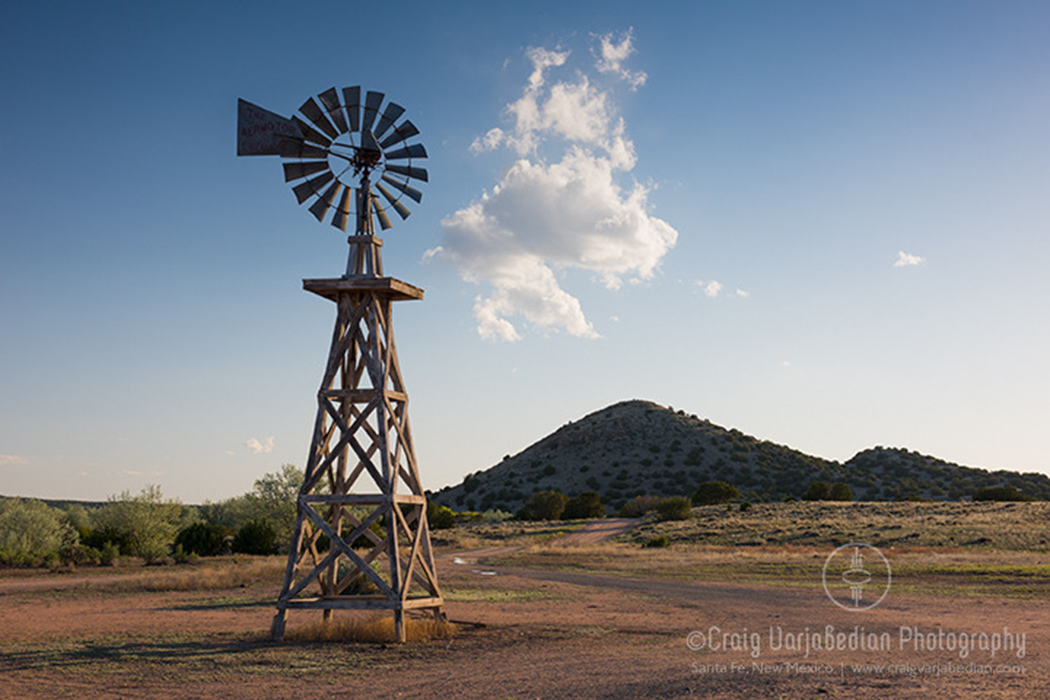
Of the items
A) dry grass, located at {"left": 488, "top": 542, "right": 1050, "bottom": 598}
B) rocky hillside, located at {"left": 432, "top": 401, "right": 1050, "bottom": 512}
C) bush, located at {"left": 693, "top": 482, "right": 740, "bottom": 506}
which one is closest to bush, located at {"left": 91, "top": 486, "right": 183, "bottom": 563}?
dry grass, located at {"left": 488, "top": 542, "right": 1050, "bottom": 598}

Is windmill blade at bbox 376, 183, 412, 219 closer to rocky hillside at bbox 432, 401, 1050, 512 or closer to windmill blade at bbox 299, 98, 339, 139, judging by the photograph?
windmill blade at bbox 299, 98, 339, 139

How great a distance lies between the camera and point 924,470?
340 ft

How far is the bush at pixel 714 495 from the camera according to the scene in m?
76.9

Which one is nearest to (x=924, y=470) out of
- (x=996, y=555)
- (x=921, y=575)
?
(x=996, y=555)

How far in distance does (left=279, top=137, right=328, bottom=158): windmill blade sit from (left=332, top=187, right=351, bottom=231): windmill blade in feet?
3.12

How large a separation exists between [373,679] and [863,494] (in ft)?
299

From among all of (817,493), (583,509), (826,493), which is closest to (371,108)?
(583,509)

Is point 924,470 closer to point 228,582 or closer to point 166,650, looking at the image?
point 228,582

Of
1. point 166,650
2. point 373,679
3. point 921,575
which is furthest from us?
point 921,575

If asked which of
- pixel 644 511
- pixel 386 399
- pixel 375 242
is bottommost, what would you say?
pixel 644 511

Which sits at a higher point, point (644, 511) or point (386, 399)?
point (386, 399)

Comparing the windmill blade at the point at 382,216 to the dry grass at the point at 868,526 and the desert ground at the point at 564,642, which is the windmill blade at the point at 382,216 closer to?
the desert ground at the point at 564,642

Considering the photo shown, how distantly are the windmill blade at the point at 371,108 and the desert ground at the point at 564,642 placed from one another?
10595mm

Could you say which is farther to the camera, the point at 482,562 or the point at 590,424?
the point at 590,424
